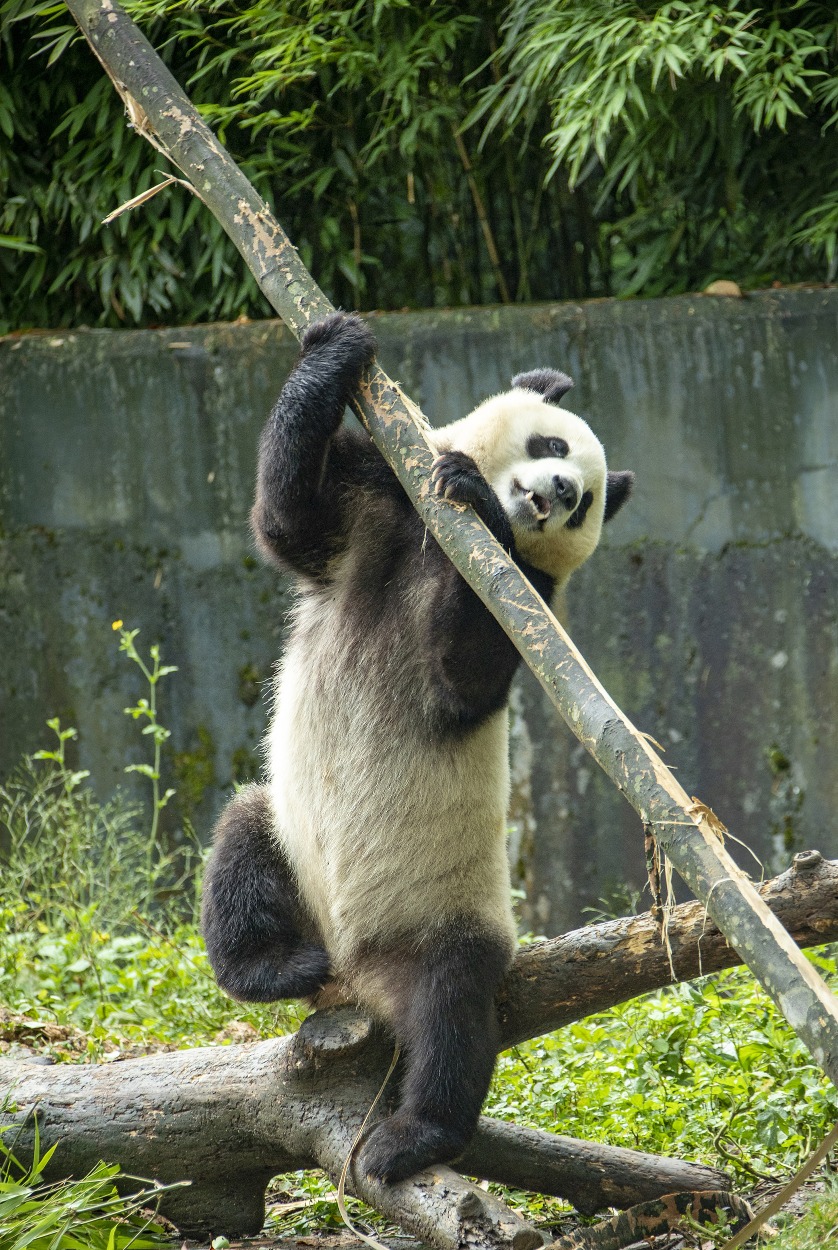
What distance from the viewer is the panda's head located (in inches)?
145

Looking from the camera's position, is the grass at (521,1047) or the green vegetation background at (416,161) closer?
the grass at (521,1047)

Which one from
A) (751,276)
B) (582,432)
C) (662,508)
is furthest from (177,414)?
(582,432)

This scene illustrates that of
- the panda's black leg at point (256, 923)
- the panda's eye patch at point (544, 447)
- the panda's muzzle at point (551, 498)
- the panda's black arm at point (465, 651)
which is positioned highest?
the panda's eye patch at point (544, 447)

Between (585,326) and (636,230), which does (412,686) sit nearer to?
(585,326)

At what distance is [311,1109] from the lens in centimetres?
363

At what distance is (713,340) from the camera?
6.58 metres

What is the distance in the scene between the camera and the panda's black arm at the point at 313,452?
3.57 m

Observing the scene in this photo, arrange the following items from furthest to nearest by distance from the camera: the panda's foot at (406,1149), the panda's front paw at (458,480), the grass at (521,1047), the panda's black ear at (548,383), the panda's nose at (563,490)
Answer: the panda's black ear at (548,383) → the grass at (521,1047) → the panda's nose at (563,490) → the panda's foot at (406,1149) → the panda's front paw at (458,480)

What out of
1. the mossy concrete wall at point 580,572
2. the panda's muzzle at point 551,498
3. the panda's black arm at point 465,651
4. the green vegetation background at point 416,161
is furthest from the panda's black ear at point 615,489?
the green vegetation background at point 416,161

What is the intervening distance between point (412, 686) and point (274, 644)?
3.36 meters

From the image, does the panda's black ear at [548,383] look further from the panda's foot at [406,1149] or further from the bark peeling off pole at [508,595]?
the panda's foot at [406,1149]

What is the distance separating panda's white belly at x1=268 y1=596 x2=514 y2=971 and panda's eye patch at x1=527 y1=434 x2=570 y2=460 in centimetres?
72

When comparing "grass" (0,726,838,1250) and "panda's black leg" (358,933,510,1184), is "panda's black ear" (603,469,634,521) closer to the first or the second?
"panda's black leg" (358,933,510,1184)

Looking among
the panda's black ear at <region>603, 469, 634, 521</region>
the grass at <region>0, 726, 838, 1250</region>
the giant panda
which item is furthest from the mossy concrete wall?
the giant panda
